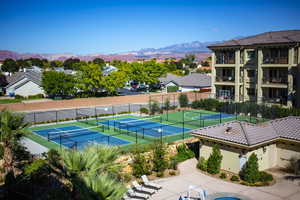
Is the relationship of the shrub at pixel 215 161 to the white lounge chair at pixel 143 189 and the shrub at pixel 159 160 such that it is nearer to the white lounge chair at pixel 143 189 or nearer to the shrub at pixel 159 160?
the shrub at pixel 159 160

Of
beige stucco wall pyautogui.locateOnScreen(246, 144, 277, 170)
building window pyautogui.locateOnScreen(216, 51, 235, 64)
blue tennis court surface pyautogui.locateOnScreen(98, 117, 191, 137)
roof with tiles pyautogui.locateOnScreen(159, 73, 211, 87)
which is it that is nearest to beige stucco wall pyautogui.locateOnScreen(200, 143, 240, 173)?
beige stucco wall pyautogui.locateOnScreen(246, 144, 277, 170)

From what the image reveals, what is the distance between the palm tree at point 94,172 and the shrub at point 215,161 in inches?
353

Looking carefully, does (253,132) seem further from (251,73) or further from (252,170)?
(251,73)

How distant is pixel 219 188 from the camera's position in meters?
18.0

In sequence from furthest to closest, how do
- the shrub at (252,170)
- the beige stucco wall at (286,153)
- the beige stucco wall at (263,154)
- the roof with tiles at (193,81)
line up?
the roof with tiles at (193,81) → the beige stucco wall at (286,153) → the beige stucco wall at (263,154) → the shrub at (252,170)

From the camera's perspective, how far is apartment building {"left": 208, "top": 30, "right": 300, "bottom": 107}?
3978cm

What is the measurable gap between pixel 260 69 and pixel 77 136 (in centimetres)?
2716

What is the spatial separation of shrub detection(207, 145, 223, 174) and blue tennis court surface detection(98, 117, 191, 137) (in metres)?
10.5

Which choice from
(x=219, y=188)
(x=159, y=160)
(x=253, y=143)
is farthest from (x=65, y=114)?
(x=253, y=143)

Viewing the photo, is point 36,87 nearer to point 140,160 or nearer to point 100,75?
point 100,75

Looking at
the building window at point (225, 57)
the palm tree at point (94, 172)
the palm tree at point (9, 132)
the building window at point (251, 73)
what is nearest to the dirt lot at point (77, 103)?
the building window at point (225, 57)

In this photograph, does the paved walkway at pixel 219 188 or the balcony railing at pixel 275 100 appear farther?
the balcony railing at pixel 275 100

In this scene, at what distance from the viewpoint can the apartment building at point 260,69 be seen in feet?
131

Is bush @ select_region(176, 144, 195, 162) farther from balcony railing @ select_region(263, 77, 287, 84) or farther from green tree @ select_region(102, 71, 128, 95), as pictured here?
green tree @ select_region(102, 71, 128, 95)
